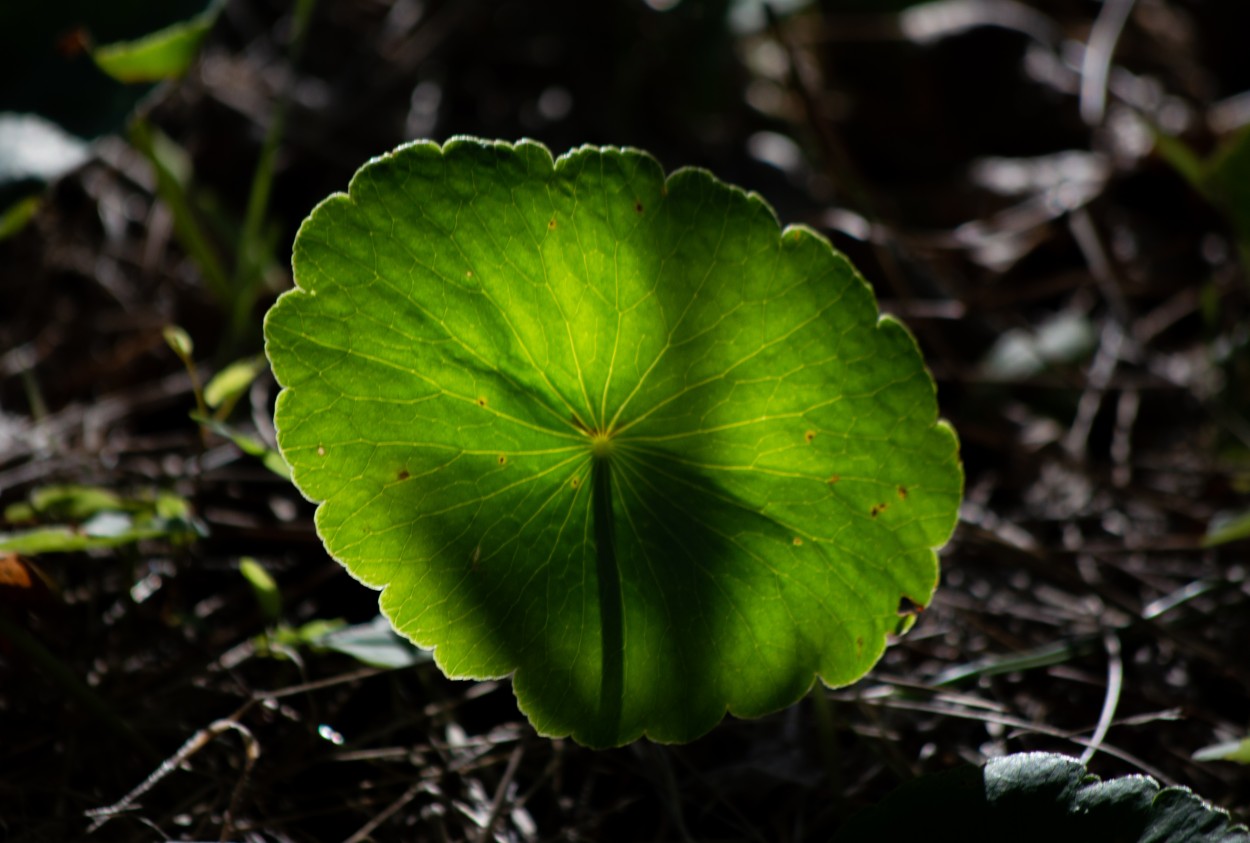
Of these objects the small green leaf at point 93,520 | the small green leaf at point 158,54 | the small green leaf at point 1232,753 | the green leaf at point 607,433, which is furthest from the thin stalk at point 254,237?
the small green leaf at point 1232,753

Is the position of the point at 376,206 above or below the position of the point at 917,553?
above

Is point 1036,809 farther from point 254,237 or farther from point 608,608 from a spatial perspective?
point 254,237

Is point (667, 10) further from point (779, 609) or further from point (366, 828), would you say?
point (366, 828)

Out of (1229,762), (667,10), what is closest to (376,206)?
(1229,762)

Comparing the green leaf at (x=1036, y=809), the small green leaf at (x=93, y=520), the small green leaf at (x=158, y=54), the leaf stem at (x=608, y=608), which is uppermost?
the small green leaf at (x=158, y=54)

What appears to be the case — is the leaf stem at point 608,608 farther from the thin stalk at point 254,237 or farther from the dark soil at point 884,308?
the thin stalk at point 254,237

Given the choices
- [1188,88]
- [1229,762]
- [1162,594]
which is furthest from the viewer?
[1188,88]

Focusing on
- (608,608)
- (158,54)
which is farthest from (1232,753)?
(158,54)
